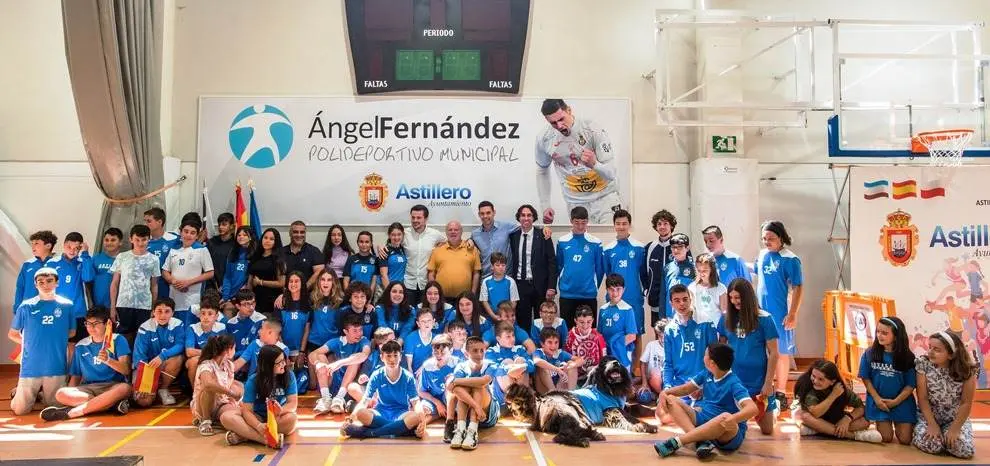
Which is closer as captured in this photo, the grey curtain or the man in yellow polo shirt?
the grey curtain

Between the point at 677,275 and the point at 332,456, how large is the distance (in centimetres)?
356

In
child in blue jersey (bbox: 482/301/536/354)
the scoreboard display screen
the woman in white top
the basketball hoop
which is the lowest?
child in blue jersey (bbox: 482/301/536/354)

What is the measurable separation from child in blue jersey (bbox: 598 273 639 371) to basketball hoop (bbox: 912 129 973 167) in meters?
3.61

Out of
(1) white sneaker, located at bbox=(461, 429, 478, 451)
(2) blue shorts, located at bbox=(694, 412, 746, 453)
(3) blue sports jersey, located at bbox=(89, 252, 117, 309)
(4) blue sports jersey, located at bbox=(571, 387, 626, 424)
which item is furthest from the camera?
(3) blue sports jersey, located at bbox=(89, 252, 117, 309)

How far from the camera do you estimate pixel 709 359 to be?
15.2 feet

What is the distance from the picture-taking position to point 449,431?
16.2 feet

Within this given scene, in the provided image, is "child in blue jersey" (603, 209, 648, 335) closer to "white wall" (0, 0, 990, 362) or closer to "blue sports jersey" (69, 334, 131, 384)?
"white wall" (0, 0, 990, 362)

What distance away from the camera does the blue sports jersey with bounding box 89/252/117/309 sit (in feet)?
21.5

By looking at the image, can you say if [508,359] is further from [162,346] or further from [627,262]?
[162,346]

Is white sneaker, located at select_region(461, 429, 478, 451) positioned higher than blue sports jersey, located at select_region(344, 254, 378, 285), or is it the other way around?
blue sports jersey, located at select_region(344, 254, 378, 285)

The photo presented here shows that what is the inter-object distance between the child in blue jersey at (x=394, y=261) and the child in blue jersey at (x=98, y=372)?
2.46 metres

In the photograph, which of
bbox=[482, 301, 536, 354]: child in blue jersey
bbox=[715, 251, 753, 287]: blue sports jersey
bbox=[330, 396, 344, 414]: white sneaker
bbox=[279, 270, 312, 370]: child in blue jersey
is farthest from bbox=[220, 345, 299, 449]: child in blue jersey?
bbox=[715, 251, 753, 287]: blue sports jersey

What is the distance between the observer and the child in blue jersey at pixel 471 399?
4.83 meters

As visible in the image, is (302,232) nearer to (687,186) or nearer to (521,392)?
(521,392)
